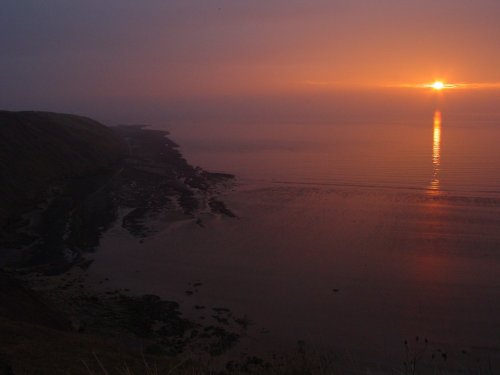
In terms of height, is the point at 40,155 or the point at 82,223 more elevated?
the point at 40,155

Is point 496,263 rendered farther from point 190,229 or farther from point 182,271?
point 190,229

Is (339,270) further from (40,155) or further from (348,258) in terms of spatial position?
(40,155)

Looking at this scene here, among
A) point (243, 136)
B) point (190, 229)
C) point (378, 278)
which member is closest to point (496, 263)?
point (378, 278)

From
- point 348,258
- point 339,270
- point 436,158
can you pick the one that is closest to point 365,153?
point 436,158

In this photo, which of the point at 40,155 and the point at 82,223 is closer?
the point at 82,223

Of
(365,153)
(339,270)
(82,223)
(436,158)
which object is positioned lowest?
(339,270)

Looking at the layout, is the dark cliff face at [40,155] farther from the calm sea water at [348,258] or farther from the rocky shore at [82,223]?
the calm sea water at [348,258]
